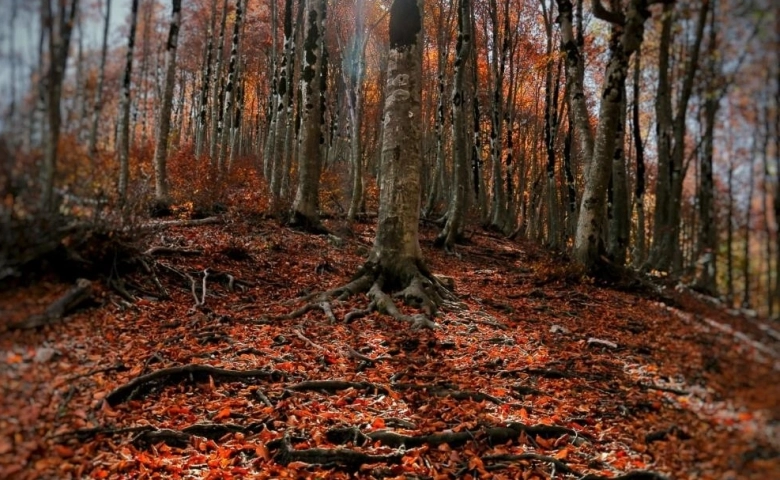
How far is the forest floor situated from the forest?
0.04ft

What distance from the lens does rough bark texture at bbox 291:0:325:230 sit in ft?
37.3

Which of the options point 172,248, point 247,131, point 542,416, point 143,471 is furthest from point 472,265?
point 247,131

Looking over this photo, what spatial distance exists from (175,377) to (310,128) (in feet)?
26.9

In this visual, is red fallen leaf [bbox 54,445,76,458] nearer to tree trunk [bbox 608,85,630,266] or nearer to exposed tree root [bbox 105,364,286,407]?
exposed tree root [bbox 105,364,286,407]

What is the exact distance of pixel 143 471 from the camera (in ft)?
9.33

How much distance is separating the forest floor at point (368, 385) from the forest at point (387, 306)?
0.01 meters

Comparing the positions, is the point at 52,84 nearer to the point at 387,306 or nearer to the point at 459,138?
the point at 387,306

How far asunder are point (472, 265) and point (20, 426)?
11289 millimetres

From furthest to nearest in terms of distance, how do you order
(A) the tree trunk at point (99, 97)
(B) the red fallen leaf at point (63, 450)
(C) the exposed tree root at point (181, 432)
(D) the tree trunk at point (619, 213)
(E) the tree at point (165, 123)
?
(D) the tree trunk at point (619, 213)
(E) the tree at point (165, 123)
(C) the exposed tree root at point (181, 432)
(A) the tree trunk at point (99, 97)
(B) the red fallen leaf at point (63, 450)

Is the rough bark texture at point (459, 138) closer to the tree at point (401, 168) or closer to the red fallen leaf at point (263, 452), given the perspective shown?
the tree at point (401, 168)

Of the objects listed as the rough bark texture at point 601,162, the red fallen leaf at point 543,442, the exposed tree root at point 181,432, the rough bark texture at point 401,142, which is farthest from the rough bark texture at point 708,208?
the rough bark texture at point 601,162

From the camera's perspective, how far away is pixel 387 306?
20.9 feet

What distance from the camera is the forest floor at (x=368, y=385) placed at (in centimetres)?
108

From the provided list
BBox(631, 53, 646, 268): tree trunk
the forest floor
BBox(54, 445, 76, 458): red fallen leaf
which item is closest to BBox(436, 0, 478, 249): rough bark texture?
BBox(631, 53, 646, 268): tree trunk
